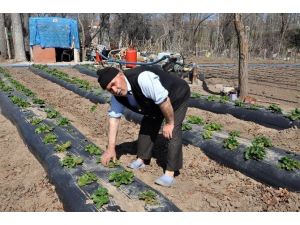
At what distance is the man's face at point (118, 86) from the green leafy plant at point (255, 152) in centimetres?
197

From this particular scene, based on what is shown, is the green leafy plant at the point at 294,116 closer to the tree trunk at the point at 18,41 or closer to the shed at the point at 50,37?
the shed at the point at 50,37

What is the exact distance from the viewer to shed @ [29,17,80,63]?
71.1 feet

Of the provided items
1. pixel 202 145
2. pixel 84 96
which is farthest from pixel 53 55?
pixel 202 145

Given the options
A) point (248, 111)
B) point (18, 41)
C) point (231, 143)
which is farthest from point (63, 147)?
point (18, 41)

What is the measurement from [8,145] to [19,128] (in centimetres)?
51

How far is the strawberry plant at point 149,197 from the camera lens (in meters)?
3.48

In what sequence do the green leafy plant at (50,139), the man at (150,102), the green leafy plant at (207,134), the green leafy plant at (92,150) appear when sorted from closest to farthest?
1. the man at (150,102)
2. the green leafy plant at (92,150)
3. the green leafy plant at (50,139)
4. the green leafy plant at (207,134)

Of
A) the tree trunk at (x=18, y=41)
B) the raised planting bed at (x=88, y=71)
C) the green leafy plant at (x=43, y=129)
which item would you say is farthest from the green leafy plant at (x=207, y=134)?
the tree trunk at (x=18, y=41)

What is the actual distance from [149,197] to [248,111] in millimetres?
4236

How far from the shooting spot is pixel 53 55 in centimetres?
2200

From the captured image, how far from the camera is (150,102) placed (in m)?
3.81

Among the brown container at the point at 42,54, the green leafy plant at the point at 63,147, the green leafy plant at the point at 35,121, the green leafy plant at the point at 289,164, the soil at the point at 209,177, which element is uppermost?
the green leafy plant at the point at 289,164

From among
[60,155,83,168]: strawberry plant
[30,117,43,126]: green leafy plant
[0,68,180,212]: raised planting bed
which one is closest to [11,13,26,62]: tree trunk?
[0,68,180,212]: raised planting bed

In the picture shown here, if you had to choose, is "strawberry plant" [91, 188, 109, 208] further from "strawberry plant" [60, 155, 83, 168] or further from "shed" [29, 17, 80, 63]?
"shed" [29, 17, 80, 63]
